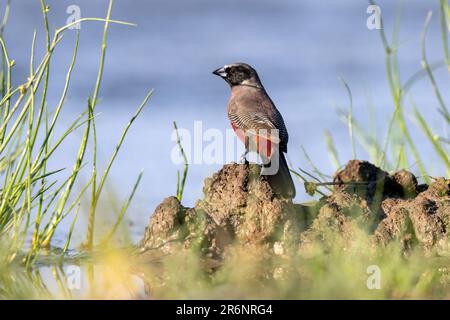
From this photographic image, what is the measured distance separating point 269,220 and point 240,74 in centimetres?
323

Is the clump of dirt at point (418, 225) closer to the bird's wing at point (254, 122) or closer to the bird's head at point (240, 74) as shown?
the bird's wing at point (254, 122)

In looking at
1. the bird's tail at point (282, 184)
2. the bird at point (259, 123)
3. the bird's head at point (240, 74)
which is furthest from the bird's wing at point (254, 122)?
the bird's head at point (240, 74)

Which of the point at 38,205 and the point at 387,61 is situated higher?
the point at 387,61

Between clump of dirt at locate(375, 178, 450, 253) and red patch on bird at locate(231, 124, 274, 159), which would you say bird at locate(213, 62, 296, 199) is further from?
clump of dirt at locate(375, 178, 450, 253)

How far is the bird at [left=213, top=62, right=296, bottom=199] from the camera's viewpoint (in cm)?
743

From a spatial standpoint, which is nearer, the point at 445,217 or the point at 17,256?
the point at 17,256

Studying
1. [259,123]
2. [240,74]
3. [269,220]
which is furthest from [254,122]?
[269,220]

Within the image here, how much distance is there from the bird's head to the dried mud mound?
2.66 m

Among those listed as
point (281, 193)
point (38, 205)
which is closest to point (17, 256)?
point (38, 205)

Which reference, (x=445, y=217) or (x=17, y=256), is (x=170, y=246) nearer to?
(x=17, y=256)

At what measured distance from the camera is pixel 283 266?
6641 mm

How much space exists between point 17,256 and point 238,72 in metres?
3.93

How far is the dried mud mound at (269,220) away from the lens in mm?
6996

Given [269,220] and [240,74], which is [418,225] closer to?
[269,220]
